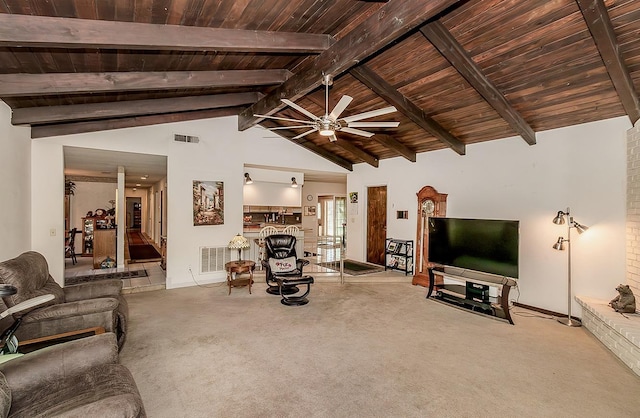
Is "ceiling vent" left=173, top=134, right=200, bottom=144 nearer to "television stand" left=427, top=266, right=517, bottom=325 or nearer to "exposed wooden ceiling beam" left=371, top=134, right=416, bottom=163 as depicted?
"exposed wooden ceiling beam" left=371, top=134, right=416, bottom=163

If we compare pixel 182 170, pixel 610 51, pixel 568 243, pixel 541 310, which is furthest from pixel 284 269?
pixel 610 51

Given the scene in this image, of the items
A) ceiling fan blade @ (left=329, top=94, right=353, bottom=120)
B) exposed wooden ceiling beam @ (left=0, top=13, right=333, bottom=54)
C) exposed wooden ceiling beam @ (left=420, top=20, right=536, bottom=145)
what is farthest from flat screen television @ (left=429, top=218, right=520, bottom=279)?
exposed wooden ceiling beam @ (left=0, top=13, right=333, bottom=54)

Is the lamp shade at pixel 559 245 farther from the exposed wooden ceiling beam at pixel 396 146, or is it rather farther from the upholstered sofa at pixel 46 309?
the upholstered sofa at pixel 46 309

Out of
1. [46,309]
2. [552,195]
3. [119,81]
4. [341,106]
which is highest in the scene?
[119,81]

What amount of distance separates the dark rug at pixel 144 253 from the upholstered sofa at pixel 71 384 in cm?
687

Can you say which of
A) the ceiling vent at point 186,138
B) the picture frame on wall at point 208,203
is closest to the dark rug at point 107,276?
the picture frame on wall at point 208,203

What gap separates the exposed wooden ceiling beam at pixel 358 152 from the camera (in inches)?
276

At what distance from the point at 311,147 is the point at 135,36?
5.09 m

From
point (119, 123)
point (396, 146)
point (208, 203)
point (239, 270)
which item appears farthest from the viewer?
point (396, 146)

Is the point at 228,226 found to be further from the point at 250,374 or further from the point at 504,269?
the point at 504,269

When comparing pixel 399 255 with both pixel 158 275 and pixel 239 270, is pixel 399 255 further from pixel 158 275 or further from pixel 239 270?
pixel 158 275

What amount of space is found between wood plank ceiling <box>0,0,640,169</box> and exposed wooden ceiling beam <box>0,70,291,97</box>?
12 millimetres

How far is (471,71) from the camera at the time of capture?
11.8 ft

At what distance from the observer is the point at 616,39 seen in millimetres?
2949
